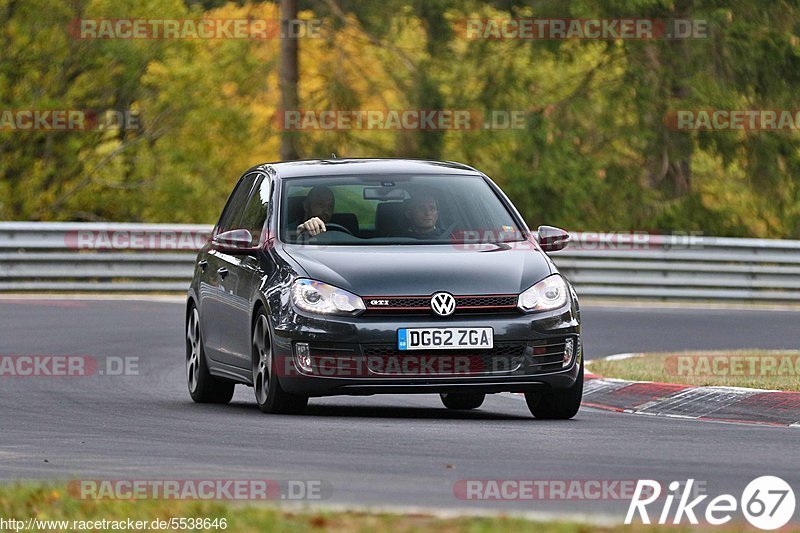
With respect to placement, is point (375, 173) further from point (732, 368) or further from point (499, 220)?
point (732, 368)

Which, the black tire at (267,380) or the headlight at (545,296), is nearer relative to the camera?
the headlight at (545,296)

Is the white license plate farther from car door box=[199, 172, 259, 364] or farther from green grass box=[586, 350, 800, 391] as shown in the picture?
green grass box=[586, 350, 800, 391]

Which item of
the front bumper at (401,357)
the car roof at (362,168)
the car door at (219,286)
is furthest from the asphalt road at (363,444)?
the car roof at (362,168)

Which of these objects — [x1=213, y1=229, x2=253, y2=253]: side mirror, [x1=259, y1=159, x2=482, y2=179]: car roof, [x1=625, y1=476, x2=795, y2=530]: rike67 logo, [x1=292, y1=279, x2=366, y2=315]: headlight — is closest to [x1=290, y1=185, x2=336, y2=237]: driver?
[x1=259, y1=159, x2=482, y2=179]: car roof

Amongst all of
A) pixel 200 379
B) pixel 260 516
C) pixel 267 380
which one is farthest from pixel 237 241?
pixel 260 516

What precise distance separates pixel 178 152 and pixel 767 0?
40.7 ft

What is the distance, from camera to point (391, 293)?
10992mm

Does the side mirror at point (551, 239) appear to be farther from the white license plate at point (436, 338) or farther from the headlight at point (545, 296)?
the white license plate at point (436, 338)

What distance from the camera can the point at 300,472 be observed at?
27.8 ft

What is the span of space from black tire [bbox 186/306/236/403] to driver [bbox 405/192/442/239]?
1.96 meters

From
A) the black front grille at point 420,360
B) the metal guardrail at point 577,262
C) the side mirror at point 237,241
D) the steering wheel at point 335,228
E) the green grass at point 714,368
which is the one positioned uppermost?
the steering wheel at point 335,228

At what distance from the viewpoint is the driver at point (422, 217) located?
1202 centimetres

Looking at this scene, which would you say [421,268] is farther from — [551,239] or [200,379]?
[200,379]

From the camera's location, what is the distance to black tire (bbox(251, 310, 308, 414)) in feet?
37.6
